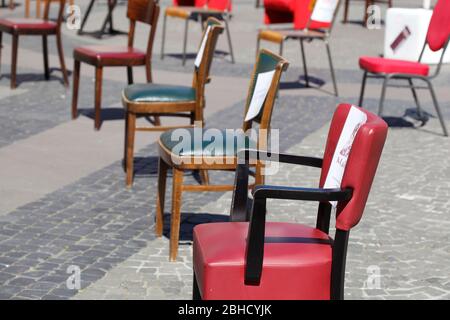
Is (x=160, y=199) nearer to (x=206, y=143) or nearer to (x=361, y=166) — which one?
(x=206, y=143)

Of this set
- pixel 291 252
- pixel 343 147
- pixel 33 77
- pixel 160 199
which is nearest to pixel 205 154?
pixel 160 199

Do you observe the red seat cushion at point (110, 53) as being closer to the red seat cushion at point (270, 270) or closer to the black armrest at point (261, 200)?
the red seat cushion at point (270, 270)

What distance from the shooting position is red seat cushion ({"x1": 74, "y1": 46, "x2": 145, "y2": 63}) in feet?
26.9

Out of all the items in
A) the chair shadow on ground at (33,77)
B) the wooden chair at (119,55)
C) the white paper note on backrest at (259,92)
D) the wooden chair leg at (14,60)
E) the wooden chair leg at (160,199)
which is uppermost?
the white paper note on backrest at (259,92)

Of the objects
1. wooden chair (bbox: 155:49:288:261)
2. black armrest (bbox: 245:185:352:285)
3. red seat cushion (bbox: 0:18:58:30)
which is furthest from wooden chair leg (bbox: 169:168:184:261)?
red seat cushion (bbox: 0:18:58:30)

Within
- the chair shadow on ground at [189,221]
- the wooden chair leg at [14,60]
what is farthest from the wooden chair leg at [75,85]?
the chair shadow on ground at [189,221]

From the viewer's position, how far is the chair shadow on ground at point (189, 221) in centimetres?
572

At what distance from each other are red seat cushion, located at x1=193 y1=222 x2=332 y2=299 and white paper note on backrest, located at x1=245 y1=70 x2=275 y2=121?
1.47 metres

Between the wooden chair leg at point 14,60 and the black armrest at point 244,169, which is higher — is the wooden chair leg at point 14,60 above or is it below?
below

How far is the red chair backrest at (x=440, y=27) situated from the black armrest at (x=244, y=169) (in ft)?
15.4

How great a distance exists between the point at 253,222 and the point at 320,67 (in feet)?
29.7

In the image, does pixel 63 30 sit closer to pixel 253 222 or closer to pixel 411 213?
pixel 411 213
